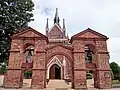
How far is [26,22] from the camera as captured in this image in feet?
81.8

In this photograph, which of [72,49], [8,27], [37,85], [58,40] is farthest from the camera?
[58,40]

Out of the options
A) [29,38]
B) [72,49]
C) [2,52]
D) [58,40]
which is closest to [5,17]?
[2,52]

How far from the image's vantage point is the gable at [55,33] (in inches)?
1956

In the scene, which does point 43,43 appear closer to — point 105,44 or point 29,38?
point 29,38

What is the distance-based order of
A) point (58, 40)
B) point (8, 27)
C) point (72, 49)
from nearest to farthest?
1. point (72, 49)
2. point (8, 27)
3. point (58, 40)

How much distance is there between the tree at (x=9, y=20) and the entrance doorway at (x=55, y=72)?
1515cm

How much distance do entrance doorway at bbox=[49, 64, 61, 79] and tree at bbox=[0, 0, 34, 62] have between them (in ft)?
49.7

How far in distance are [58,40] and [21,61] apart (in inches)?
1110

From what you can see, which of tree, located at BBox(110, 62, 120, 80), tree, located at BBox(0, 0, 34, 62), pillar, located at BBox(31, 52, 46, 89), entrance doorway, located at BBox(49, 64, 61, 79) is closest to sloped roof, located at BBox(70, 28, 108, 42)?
pillar, located at BBox(31, 52, 46, 89)

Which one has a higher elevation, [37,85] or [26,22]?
[26,22]

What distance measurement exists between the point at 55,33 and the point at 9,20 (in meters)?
27.5

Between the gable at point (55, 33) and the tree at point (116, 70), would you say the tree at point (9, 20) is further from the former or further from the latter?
the gable at point (55, 33)

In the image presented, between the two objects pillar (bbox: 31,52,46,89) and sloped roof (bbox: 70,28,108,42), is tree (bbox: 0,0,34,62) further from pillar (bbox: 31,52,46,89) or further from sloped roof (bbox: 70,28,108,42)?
sloped roof (bbox: 70,28,108,42)

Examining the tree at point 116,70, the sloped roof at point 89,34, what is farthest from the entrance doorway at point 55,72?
the sloped roof at point 89,34
